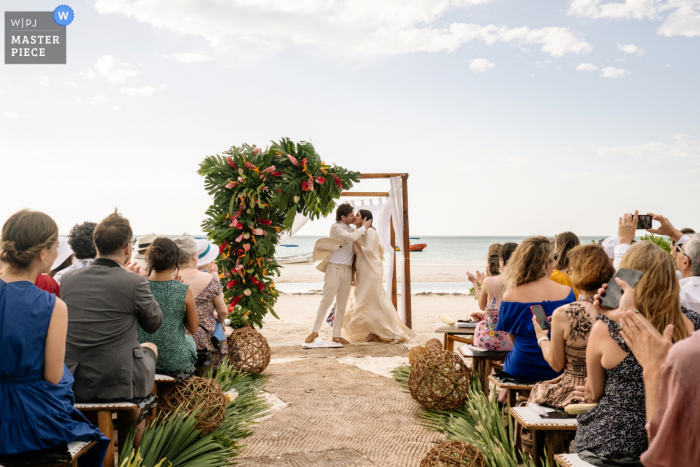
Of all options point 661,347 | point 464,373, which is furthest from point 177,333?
point 661,347

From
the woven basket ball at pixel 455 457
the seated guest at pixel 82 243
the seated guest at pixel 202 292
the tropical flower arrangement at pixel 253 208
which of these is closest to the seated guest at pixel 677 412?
the woven basket ball at pixel 455 457

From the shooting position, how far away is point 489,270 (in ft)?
17.2

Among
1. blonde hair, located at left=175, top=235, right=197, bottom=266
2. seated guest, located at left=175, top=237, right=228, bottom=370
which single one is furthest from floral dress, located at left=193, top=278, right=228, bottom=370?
blonde hair, located at left=175, top=235, right=197, bottom=266

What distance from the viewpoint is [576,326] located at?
297cm

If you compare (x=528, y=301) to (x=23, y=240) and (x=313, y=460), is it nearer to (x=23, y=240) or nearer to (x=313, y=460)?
(x=313, y=460)

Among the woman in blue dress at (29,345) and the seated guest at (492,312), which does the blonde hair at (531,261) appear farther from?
the woman in blue dress at (29,345)

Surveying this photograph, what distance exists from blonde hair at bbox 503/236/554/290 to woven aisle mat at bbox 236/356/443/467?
132 cm

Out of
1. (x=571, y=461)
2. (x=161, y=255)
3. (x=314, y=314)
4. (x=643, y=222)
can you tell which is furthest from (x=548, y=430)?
(x=314, y=314)

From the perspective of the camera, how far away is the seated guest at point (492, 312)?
4.45 m

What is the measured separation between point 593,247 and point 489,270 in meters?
2.31

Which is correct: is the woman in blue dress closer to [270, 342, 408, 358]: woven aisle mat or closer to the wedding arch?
the wedding arch

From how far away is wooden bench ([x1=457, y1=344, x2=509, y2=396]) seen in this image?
4359mm

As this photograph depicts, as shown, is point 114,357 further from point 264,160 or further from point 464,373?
point 264,160

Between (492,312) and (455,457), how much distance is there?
6.29 feet
